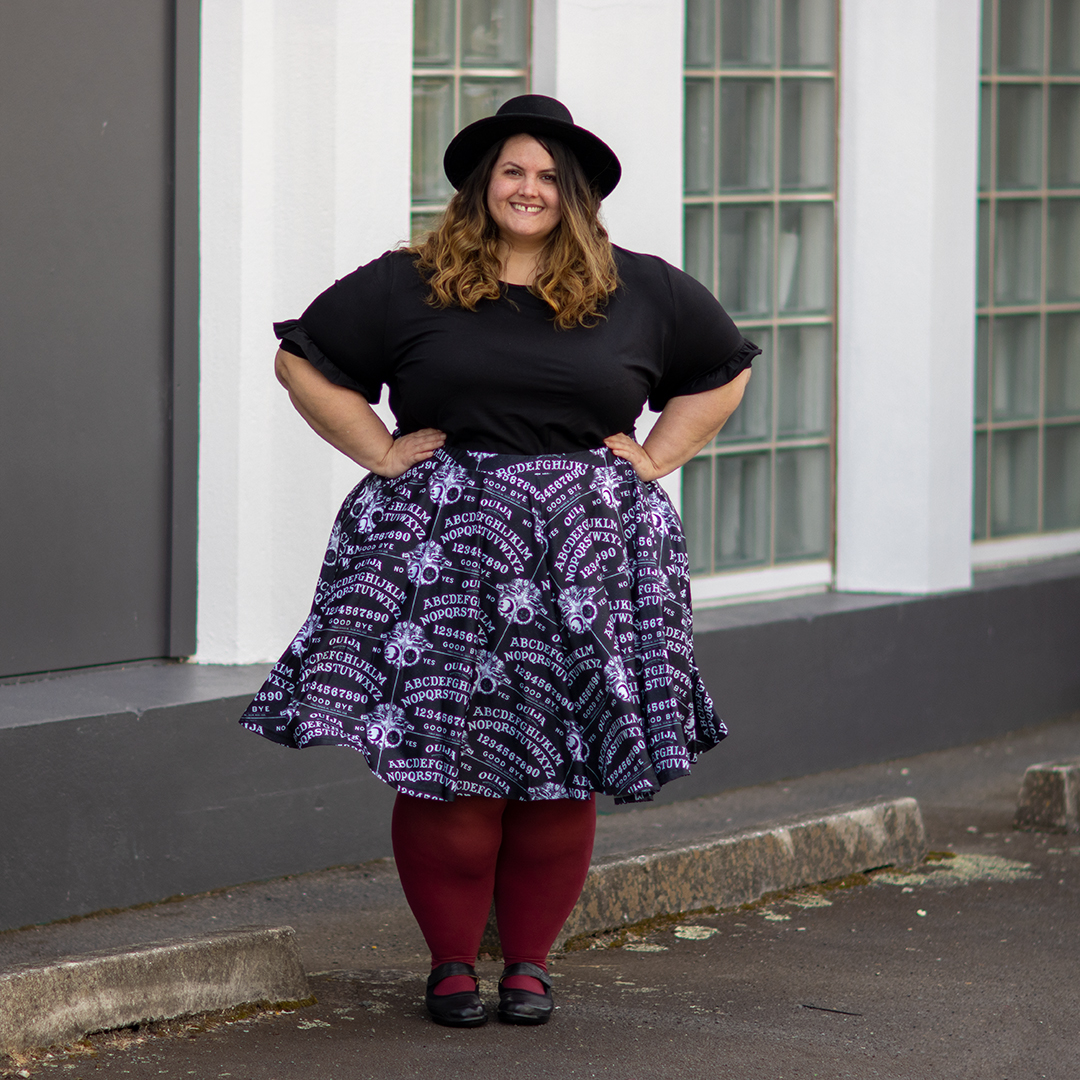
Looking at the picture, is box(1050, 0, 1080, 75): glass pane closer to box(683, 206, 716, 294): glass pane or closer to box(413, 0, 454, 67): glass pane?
box(683, 206, 716, 294): glass pane

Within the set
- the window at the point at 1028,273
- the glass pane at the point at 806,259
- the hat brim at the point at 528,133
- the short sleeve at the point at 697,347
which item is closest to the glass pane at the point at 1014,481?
the window at the point at 1028,273

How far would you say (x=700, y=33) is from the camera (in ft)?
21.4

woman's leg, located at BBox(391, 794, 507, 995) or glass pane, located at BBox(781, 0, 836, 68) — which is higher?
glass pane, located at BBox(781, 0, 836, 68)

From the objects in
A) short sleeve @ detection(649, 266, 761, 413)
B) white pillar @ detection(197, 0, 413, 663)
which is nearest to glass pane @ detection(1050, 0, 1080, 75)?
Answer: white pillar @ detection(197, 0, 413, 663)

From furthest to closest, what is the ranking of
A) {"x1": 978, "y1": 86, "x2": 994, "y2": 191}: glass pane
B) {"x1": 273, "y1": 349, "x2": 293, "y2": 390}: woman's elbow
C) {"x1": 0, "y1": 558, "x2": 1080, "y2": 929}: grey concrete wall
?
{"x1": 978, "y1": 86, "x2": 994, "y2": 191}: glass pane
{"x1": 0, "y1": 558, "x2": 1080, "y2": 929}: grey concrete wall
{"x1": 273, "y1": 349, "x2": 293, "y2": 390}: woman's elbow

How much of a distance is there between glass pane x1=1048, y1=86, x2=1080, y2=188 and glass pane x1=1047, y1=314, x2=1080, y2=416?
2.00 feet

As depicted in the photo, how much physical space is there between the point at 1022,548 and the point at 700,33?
2.75 metres

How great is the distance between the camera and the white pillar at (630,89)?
5.87 m

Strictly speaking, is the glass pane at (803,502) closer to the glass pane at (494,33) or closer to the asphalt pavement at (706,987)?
the asphalt pavement at (706,987)

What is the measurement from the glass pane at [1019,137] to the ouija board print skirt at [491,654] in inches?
177

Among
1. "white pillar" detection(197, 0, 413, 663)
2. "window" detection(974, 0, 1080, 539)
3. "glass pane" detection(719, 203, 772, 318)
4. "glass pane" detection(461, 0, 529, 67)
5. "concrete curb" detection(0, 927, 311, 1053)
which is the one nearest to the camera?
"concrete curb" detection(0, 927, 311, 1053)

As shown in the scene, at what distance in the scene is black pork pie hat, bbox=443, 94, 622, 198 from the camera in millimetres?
3848

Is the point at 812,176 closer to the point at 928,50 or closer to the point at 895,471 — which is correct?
the point at 928,50

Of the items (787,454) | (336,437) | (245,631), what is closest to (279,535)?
(245,631)
